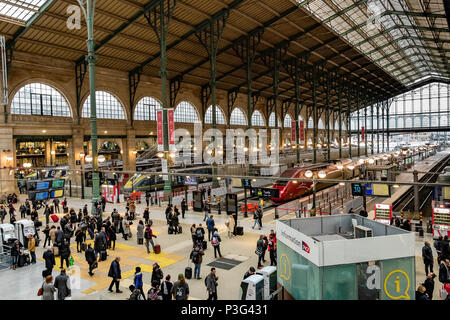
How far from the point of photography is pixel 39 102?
1174 inches

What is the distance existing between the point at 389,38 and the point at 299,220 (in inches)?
1653

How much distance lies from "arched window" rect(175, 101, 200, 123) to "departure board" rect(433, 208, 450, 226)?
31.8 m

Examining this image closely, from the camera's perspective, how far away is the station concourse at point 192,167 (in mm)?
9891

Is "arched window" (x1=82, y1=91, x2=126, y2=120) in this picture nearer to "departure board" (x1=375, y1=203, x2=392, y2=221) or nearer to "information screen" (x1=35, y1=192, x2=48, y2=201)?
"information screen" (x1=35, y1=192, x2=48, y2=201)

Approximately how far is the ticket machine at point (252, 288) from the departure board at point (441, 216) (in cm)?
1240

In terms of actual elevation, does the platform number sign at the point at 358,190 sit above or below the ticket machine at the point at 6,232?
above

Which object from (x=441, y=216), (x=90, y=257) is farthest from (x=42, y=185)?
(x=441, y=216)

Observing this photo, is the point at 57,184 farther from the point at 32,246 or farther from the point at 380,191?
the point at 380,191

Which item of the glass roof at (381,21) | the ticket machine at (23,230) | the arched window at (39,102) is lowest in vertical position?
the ticket machine at (23,230)

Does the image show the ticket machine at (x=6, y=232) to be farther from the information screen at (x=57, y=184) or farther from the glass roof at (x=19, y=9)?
the glass roof at (x=19, y=9)

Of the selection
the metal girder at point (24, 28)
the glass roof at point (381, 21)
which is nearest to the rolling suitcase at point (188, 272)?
the metal girder at point (24, 28)

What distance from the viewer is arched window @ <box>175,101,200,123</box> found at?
4275 cm

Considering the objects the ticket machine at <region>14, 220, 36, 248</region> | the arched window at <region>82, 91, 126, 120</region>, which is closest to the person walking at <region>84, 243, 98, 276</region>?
the ticket machine at <region>14, 220, 36, 248</region>

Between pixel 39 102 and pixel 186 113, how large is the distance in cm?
1832
